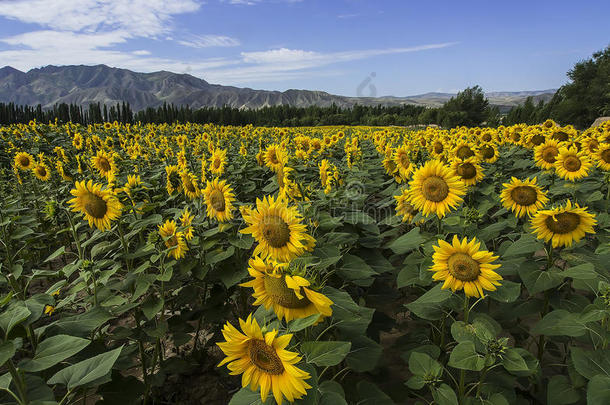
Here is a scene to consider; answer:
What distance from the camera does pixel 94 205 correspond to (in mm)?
3109

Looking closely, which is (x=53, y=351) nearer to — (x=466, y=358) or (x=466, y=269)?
(x=466, y=358)

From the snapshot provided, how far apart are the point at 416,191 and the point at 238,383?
7.73ft

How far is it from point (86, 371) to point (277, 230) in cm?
112

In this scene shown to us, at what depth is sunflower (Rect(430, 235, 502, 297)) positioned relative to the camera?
2.04 m

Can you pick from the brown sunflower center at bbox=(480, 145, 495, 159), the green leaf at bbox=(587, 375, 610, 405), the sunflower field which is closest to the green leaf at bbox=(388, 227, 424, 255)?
the sunflower field

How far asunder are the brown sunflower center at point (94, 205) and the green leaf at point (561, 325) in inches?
138

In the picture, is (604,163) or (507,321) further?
(604,163)

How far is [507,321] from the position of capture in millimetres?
2891

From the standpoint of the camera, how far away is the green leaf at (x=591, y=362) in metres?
1.77

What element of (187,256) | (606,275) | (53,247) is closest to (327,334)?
(187,256)

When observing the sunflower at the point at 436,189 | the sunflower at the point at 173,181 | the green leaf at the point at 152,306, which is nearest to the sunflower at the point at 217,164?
the sunflower at the point at 173,181

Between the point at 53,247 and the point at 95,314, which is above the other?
the point at 95,314

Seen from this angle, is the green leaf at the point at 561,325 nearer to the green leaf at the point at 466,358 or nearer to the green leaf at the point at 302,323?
the green leaf at the point at 466,358

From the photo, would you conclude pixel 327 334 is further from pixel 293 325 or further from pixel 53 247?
pixel 53 247
